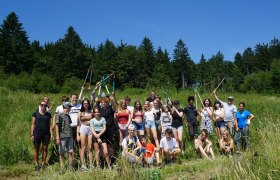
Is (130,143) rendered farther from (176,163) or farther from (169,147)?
(176,163)

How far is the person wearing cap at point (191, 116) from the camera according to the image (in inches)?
369

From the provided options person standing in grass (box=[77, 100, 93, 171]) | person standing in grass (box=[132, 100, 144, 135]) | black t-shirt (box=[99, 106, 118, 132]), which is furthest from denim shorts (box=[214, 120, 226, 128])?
person standing in grass (box=[77, 100, 93, 171])

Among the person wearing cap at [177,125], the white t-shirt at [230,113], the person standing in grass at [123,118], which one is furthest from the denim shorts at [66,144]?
the white t-shirt at [230,113]

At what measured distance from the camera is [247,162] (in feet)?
14.7

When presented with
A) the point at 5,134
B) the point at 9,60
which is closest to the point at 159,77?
the point at 9,60

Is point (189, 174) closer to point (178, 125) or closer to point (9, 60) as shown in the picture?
point (178, 125)

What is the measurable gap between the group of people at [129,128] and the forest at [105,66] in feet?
106

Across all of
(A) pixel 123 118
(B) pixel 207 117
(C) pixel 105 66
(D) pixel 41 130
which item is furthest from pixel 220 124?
(C) pixel 105 66

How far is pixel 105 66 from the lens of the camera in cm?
6581

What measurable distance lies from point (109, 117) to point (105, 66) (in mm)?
58455

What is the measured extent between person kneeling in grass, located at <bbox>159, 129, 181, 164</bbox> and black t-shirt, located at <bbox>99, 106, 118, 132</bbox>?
4.38 feet

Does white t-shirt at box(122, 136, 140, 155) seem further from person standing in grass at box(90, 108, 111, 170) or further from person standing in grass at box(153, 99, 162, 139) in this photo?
person standing in grass at box(153, 99, 162, 139)

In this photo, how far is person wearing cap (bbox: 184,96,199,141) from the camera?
9366mm

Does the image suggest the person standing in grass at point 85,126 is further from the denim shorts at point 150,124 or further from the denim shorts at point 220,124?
the denim shorts at point 220,124
